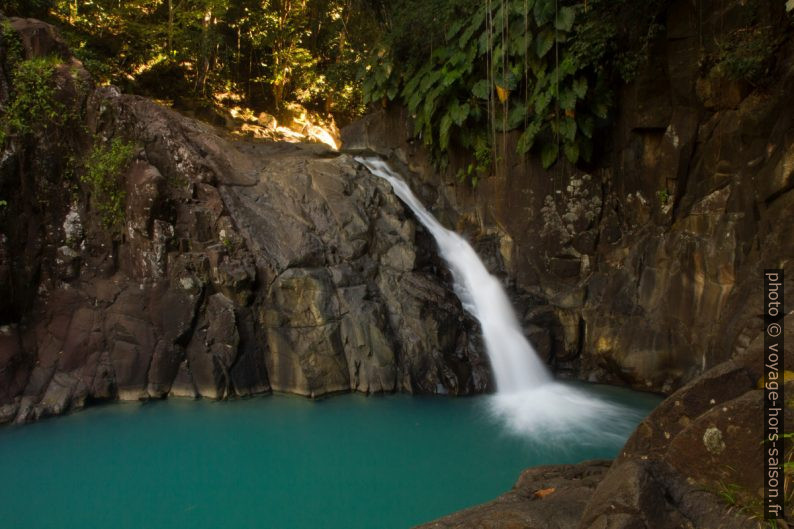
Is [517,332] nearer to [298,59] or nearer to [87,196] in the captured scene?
[87,196]

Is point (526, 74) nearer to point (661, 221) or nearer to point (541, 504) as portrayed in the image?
point (661, 221)

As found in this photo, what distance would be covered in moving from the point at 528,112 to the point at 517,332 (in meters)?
3.92

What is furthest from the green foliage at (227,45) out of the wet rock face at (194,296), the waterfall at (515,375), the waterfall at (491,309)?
the waterfall at (515,375)

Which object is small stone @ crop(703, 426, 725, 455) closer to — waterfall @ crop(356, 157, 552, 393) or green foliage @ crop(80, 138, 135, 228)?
waterfall @ crop(356, 157, 552, 393)

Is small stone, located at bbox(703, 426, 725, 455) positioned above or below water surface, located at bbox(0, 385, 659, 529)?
above

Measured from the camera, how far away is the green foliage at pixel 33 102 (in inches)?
324

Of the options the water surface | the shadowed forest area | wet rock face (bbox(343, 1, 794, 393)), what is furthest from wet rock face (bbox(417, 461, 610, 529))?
the shadowed forest area

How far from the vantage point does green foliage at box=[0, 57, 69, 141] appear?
823 centimetres

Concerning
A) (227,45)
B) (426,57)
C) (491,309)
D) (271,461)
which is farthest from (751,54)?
(227,45)

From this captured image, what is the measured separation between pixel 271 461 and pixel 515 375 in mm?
4193

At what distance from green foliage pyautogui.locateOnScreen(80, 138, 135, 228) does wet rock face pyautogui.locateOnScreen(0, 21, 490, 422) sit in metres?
0.12

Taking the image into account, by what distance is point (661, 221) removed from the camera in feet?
29.5

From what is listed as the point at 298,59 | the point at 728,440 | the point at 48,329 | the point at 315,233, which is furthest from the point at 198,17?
the point at 728,440

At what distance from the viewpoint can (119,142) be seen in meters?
9.01
